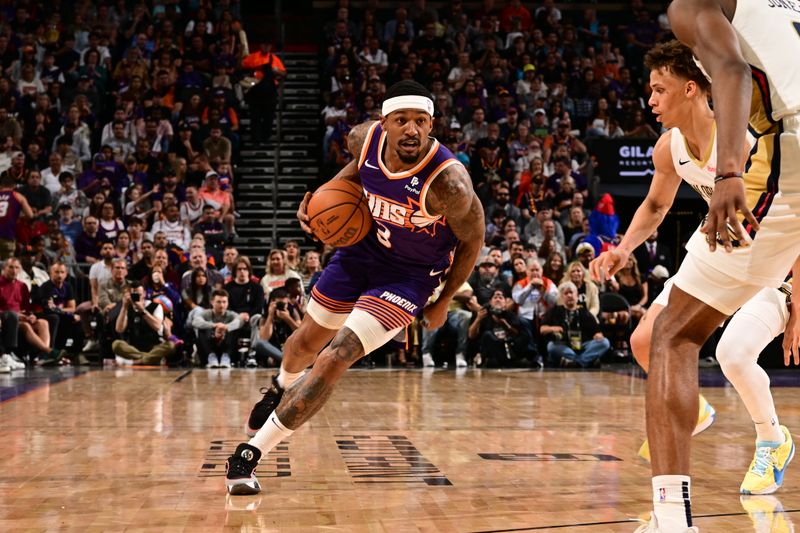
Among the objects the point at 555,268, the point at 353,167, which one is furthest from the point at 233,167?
the point at 353,167

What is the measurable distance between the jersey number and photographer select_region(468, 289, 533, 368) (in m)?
6.88

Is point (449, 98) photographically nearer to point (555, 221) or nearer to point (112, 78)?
point (555, 221)

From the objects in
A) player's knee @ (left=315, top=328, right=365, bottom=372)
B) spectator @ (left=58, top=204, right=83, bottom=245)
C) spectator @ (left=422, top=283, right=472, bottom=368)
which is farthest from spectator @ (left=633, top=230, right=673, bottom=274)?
player's knee @ (left=315, top=328, right=365, bottom=372)

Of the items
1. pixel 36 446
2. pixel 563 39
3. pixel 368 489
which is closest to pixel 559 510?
pixel 368 489

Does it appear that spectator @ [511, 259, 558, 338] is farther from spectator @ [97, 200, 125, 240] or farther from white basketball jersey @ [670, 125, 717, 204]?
white basketball jersey @ [670, 125, 717, 204]

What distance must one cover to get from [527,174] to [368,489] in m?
10.4

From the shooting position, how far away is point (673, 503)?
2846 mm

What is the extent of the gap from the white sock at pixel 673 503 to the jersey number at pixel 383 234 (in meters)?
2.09

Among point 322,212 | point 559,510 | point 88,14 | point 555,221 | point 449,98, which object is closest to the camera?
point 559,510

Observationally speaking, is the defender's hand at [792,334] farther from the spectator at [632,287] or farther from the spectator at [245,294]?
the spectator at [632,287]

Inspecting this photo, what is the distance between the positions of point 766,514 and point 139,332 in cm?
880

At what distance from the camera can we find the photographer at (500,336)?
11.5 metres

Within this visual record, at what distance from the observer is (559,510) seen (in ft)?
12.5

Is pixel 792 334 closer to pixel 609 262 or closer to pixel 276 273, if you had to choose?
pixel 609 262
